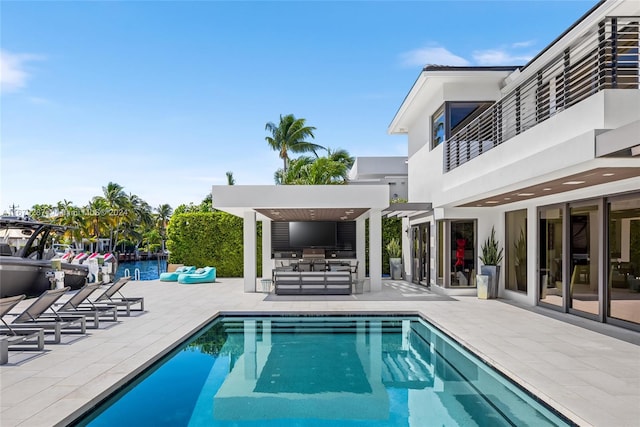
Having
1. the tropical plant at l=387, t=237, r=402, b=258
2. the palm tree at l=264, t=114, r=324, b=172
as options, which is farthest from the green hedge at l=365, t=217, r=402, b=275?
the palm tree at l=264, t=114, r=324, b=172

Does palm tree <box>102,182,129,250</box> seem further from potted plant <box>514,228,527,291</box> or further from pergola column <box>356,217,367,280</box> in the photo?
potted plant <box>514,228,527,291</box>

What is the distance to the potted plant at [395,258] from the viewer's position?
830 inches

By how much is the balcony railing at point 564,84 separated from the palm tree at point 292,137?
2000 cm

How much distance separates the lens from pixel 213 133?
31078 millimetres

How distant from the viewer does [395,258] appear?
21406mm

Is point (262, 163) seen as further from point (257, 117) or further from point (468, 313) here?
point (468, 313)

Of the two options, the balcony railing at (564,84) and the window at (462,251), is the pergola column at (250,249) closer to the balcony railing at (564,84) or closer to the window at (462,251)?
the window at (462,251)

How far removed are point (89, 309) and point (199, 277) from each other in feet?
29.6

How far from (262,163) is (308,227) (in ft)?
59.6

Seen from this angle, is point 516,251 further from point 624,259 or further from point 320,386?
point 320,386

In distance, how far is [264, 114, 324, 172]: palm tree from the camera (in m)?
34.5

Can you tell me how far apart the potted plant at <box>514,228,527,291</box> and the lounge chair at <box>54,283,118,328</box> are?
35.4 ft

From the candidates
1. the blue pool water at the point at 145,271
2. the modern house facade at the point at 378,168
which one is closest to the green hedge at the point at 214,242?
the blue pool water at the point at 145,271

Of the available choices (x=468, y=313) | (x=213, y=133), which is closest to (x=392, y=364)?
(x=468, y=313)
